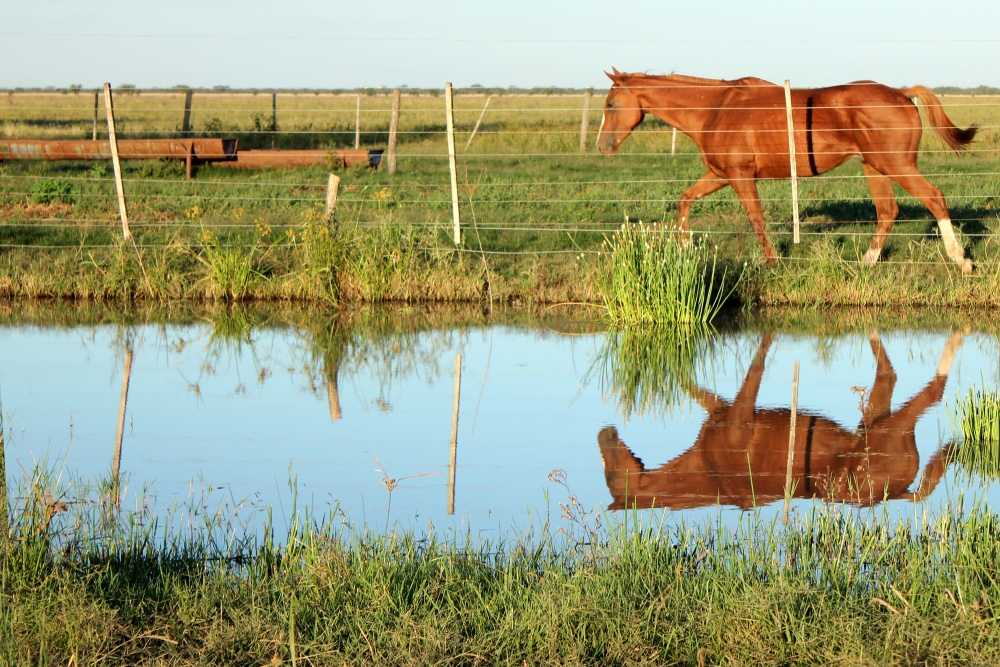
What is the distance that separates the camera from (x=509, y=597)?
3881 mm

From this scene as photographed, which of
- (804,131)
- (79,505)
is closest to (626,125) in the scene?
(804,131)

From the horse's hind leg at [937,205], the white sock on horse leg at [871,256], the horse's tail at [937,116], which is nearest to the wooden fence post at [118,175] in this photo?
the white sock on horse leg at [871,256]

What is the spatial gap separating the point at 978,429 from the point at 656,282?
3707 millimetres

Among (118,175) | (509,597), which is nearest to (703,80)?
(118,175)

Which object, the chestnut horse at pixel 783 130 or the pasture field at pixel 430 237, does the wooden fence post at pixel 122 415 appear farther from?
the chestnut horse at pixel 783 130

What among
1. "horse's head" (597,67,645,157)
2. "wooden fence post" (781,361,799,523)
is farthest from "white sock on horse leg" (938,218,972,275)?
"wooden fence post" (781,361,799,523)

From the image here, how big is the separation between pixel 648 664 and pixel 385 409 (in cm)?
379

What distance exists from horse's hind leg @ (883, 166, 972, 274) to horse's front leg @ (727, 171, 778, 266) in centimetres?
127

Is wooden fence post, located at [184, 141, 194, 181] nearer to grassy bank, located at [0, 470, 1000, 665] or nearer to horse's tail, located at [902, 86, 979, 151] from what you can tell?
horse's tail, located at [902, 86, 979, 151]

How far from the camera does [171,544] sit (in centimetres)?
454

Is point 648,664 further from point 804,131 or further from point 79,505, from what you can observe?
point 804,131

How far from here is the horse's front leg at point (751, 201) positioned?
11.5 meters

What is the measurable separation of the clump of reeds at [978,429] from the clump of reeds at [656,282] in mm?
3260

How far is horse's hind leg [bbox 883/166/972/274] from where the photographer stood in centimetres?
1103
